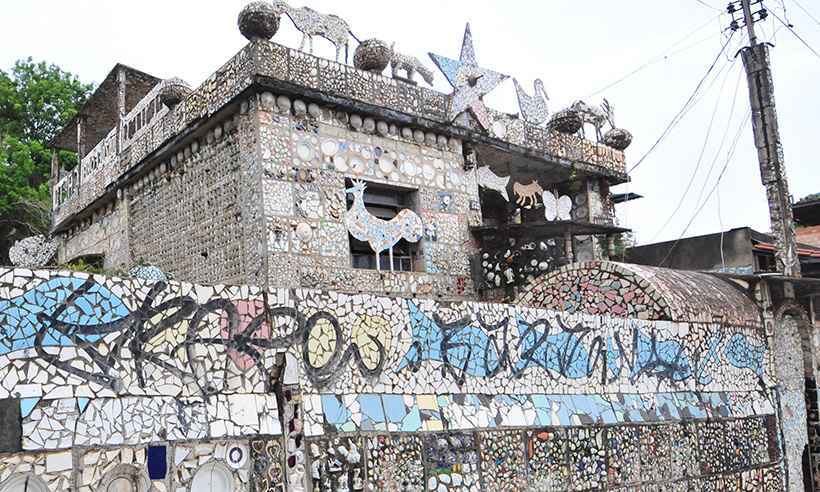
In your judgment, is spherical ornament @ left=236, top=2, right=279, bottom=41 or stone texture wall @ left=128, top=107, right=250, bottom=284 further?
stone texture wall @ left=128, top=107, right=250, bottom=284

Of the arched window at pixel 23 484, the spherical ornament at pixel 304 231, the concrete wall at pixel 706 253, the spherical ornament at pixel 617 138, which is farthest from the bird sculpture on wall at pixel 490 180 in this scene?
the arched window at pixel 23 484

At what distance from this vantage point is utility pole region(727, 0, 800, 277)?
1302 centimetres

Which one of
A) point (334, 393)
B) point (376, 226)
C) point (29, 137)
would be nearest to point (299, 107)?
point (376, 226)

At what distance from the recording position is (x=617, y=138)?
54.1 feet

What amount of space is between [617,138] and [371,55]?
6791 mm

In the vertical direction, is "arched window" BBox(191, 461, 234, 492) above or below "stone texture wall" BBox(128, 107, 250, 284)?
below

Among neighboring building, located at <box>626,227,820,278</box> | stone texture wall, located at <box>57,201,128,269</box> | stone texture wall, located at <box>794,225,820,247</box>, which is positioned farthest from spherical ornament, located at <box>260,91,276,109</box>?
stone texture wall, located at <box>794,225,820,247</box>

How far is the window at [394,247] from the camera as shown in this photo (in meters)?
11.8

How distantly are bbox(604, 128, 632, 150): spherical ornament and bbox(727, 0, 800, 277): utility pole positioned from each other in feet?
10.5

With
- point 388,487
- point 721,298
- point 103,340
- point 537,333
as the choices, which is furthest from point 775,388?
point 103,340

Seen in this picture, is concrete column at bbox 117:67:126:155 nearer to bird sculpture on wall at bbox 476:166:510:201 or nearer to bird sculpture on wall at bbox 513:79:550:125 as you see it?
bird sculpture on wall at bbox 476:166:510:201

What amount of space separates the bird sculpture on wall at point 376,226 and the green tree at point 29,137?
12.4 meters

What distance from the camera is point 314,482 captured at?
19.4ft

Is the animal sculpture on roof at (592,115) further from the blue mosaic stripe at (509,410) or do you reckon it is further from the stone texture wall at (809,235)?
the stone texture wall at (809,235)
